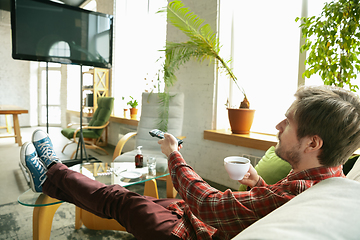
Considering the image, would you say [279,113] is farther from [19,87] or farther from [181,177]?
[19,87]

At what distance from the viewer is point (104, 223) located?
5.52ft

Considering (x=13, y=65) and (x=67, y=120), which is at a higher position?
(x=13, y=65)

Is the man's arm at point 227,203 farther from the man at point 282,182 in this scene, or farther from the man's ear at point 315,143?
the man's ear at point 315,143

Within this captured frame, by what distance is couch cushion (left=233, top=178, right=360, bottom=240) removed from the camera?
34cm

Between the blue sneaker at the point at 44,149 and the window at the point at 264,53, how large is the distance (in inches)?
71.0

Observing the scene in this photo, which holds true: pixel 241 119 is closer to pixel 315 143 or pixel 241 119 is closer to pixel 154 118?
pixel 154 118

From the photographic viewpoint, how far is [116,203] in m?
1.17

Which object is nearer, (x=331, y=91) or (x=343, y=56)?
(x=331, y=91)

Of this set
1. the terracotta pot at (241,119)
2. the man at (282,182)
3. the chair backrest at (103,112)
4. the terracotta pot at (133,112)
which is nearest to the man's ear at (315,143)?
the man at (282,182)

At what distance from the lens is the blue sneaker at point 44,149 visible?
150 centimetres

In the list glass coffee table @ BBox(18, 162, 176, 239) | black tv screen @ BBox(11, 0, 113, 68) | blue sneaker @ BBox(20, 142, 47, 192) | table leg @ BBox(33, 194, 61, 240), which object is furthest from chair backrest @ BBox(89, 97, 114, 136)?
table leg @ BBox(33, 194, 61, 240)

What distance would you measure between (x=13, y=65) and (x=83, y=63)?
5903mm

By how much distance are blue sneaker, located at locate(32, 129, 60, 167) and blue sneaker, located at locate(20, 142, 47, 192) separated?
3 centimetres

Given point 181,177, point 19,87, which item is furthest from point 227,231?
point 19,87
